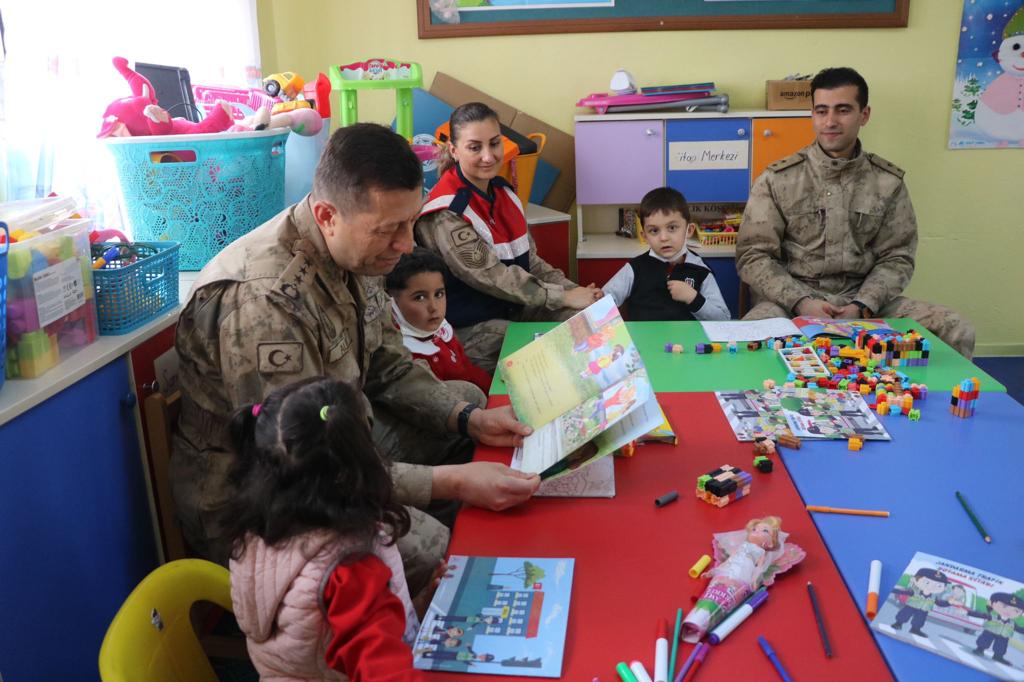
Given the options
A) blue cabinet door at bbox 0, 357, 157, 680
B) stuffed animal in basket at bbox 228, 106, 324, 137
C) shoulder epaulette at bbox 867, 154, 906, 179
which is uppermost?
stuffed animal in basket at bbox 228, 106, 324, 137

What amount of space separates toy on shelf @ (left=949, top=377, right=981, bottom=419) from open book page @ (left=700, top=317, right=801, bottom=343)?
0.55m

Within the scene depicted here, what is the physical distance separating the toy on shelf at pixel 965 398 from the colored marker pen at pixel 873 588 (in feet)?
2.22

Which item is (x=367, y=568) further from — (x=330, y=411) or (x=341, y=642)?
(x=330, y=411)

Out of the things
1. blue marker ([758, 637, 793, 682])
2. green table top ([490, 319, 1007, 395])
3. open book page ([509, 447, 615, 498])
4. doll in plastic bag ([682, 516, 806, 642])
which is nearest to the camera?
blue marker ([758, 637, 793, 682])

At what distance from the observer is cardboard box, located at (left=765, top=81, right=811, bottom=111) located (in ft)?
12.5

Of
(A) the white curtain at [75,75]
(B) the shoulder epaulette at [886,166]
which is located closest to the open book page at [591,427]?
(A) the white curtain at [75,75]

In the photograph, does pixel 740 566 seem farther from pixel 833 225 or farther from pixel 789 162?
pixel 789 162

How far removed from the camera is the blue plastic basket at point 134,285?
184cm

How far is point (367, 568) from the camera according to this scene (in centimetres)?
115

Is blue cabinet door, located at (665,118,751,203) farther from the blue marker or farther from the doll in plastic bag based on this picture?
the blue marker

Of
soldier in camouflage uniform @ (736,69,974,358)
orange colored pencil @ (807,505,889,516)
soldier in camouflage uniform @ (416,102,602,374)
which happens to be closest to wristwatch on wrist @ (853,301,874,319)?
soldier in camouflage uniform @ (736,69,974,358)

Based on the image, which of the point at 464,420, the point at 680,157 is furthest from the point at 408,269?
the point at 680,157

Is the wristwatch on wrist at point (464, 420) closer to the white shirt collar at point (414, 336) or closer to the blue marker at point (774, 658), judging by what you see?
the white shirt collar at point (414, 336)

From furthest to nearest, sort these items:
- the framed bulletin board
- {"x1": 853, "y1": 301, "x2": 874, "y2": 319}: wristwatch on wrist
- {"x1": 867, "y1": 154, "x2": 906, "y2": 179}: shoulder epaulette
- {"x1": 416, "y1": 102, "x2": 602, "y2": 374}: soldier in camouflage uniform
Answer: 1. the framed bulletin board
2. {"x1": 867, "y1": 154, "x2": 906, "y2": 179}: shoulder epaulette
3. {"x1": 853, "y1": 301, "x2": 874, "y2": 319}: wristwatch on wrist
4. {"x1": 416, "y1": 102, "x2": 602, "y2": 374}: soldier in camouflage uniform
